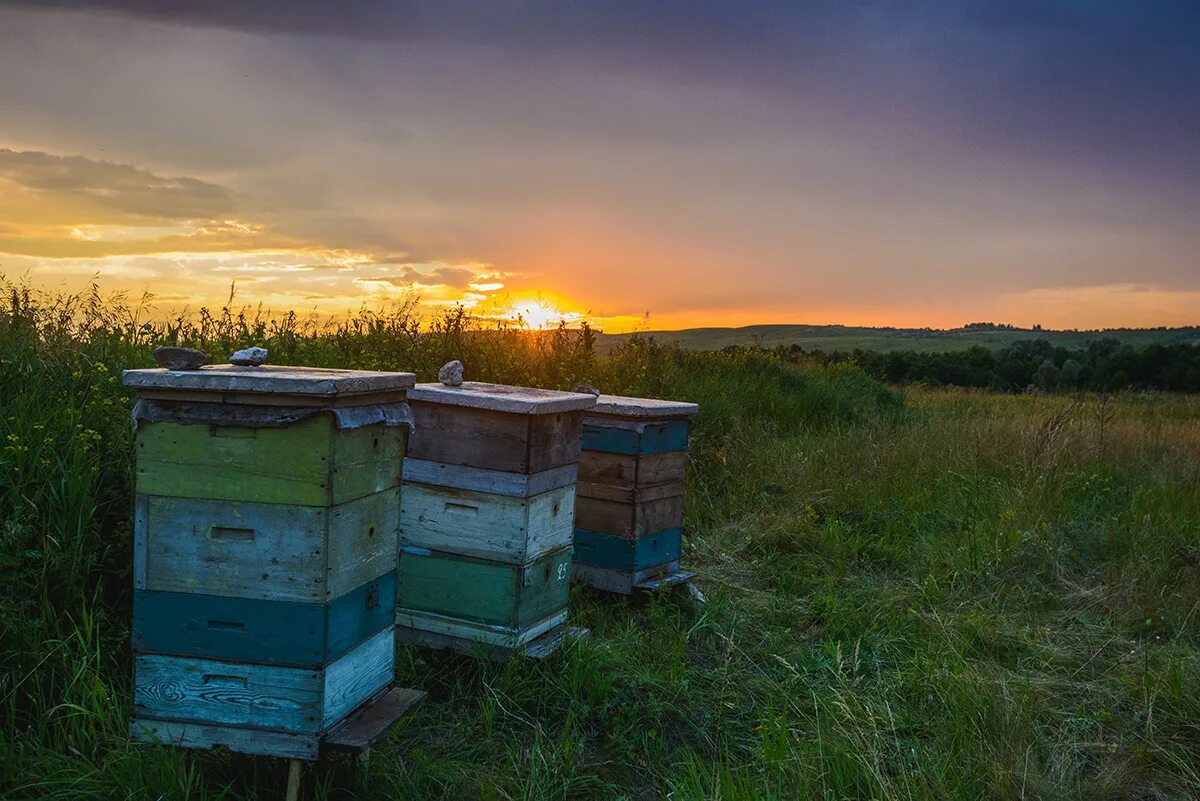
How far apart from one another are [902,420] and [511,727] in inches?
420

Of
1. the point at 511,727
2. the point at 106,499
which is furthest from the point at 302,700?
the point at 106,499

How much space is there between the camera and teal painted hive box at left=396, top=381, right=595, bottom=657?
12.7 ft

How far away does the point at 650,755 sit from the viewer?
3609mm

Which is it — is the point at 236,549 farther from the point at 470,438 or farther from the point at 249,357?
the point at 470,438

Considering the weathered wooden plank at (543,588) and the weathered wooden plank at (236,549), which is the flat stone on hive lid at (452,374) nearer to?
the weathered wooden plank at (543,588)

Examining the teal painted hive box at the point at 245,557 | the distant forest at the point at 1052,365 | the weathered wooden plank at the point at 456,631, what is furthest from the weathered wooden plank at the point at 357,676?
the distant forest at the point at 1052,365

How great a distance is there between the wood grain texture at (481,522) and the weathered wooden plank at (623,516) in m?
0.98

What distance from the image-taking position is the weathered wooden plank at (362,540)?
2791mm

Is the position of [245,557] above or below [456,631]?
above

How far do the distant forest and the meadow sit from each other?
17740 millimetres

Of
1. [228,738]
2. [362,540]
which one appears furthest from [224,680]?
[362,540]

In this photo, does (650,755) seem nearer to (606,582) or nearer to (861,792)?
(861,792)

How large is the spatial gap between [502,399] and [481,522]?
1.90ft

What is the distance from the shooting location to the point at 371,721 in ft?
9.77
